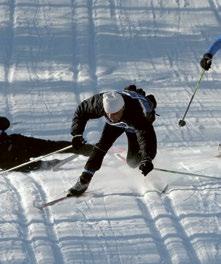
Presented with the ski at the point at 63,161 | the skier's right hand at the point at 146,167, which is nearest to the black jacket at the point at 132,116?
the skier's right hand at the point at 146,167

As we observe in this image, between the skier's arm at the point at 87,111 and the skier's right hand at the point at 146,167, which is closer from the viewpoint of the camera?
the skier's right hand at the point at 146,167

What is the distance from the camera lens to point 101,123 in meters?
11.1

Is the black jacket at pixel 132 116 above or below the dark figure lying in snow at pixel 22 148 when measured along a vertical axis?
below

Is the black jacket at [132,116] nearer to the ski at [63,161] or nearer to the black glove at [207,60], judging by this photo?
the ski at [63,161]

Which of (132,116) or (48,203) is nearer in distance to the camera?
(132,116)

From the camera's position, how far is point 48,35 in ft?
46.8

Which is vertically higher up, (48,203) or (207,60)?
(207,60)

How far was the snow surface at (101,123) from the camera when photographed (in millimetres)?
7434

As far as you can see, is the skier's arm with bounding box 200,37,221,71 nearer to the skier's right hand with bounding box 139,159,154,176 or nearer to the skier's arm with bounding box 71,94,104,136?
the skier's arm with bounding box 71,94,104,136

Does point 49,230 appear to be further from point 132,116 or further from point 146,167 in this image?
point 132,116

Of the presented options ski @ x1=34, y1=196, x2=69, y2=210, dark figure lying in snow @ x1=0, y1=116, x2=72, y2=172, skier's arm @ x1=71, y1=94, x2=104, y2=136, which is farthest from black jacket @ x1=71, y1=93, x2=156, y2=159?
dark figure lying in snow @ x1=0, y1=116, x2=72, y2=172

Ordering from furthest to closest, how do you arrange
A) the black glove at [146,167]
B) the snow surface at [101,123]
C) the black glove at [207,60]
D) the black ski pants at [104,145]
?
the black glove at [207,60] < the black ski pants at [104,145] < the black glove at [146,167] < the snow surface at [101,123]

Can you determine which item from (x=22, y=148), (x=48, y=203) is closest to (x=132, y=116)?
(x=48, y=203)

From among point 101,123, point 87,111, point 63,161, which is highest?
point 101,123
